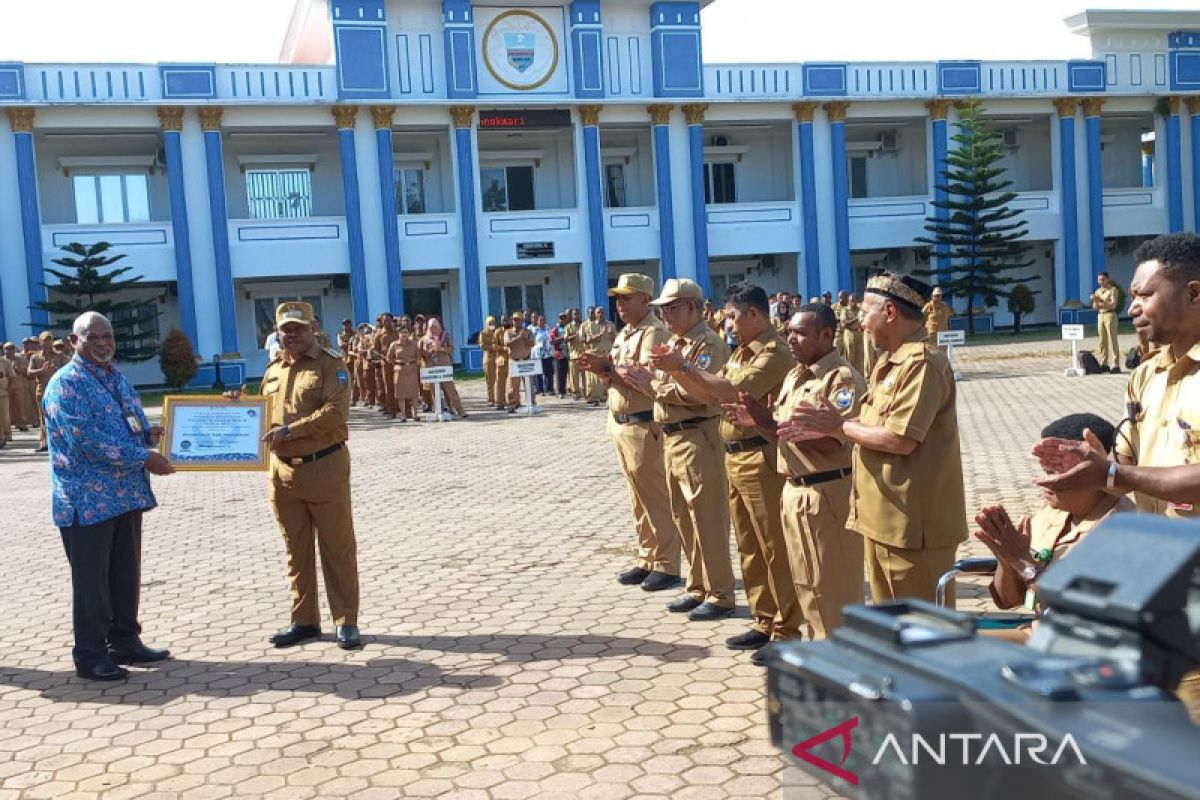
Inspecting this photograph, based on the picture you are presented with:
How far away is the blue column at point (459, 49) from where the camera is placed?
28938mm

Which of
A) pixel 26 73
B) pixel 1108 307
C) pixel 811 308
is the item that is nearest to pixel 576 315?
pixel 1108 307

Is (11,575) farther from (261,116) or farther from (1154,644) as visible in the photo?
(261,116)

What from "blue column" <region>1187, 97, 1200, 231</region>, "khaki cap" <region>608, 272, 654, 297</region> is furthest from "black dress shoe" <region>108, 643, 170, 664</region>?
"blue column" <region>1187, 97, 1200, 231</region>

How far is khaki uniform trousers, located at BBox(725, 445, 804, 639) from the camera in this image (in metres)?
5.26

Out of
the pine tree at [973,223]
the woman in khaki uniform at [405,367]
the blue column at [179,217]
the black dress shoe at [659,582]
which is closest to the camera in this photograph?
the black dress shoe at [659,582]

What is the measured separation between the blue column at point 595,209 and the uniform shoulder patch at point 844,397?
85.8ft

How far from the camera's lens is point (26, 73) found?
2620cm

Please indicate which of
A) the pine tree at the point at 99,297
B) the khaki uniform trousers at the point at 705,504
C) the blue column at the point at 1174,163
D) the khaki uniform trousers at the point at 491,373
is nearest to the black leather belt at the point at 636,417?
the khaki uniform trousers at the point at 705,504

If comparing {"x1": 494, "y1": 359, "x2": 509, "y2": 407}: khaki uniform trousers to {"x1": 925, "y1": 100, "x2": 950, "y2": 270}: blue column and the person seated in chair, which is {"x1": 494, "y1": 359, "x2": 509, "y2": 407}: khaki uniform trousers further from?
{"x1": 925, "y1": 100, "x2": 950, "y2": 270}: blue column

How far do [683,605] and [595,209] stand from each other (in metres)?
25.3

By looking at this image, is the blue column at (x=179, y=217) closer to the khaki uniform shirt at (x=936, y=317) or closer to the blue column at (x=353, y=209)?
the blue column at (x=353, y=209)

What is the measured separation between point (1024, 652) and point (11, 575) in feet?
28.0

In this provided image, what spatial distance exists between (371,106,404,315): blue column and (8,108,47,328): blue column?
8214 mm

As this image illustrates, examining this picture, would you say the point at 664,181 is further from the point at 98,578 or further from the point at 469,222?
the point at 98,578
